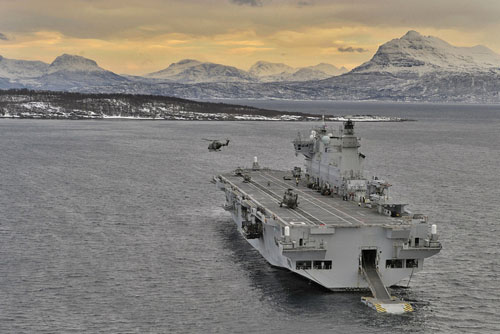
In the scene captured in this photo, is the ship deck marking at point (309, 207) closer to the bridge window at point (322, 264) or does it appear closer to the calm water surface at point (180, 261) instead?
the bridge window at point (322, 264)

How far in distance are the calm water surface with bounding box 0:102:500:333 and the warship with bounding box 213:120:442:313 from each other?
1112 mm

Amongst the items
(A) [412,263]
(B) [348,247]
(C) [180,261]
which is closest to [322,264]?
(B) [348,247]

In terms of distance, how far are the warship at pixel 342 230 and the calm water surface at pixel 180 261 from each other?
111cm

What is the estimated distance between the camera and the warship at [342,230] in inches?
1396

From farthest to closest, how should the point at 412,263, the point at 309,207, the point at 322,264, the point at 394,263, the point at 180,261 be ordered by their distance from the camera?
the point at 309,207 < the point at 180,261 < the point at 412,263 < the point at 394,263 < the point at 322,264

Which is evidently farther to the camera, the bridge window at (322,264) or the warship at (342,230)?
the bridge window at (322,264)

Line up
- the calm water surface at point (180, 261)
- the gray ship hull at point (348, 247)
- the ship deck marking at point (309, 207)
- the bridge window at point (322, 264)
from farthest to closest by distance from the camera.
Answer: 1. the ship deck marking at point (309, 207)
2. the bridge window at point (322, 264)
3. the gray ship hull at point (348, 247)
4. the calm water surface at point (180, 261)

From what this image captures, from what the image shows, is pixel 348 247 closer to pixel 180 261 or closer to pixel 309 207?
pixel 309 207

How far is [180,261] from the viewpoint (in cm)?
4278

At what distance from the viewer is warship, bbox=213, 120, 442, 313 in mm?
35469

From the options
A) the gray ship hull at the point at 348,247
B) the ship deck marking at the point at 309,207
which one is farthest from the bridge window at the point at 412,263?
the ship deck marking at the point at 309,207

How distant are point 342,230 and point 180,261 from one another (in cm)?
1190

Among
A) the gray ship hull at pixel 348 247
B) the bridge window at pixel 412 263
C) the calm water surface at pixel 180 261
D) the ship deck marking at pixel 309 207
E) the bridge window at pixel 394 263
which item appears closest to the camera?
the calm water surface at pixel 180 261

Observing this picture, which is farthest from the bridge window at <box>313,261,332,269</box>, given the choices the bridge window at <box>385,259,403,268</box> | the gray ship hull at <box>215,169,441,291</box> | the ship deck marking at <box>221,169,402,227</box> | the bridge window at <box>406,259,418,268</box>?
the bridge window at <box>406,259,418,268</box>
